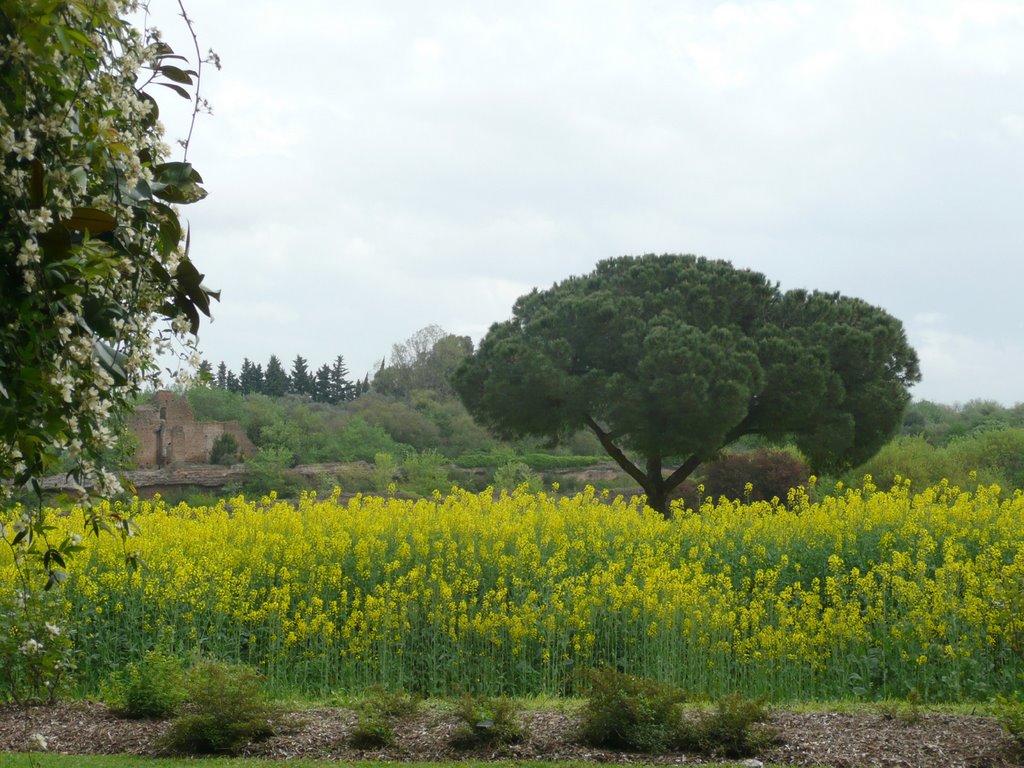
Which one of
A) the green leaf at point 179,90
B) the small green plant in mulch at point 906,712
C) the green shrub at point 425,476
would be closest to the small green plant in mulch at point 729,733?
the small green plant in mulch at point 906,712

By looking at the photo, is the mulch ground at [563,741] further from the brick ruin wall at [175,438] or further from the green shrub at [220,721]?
the brick ruin wall at [175,438]

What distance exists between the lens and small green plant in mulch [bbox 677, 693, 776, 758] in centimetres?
515

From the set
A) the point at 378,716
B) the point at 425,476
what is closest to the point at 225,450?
the point at 425,476

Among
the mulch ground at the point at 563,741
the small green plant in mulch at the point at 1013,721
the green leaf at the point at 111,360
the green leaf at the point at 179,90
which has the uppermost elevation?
the green leaf at the point at 179,90

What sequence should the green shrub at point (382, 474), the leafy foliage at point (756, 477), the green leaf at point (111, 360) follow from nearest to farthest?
the green leaf at point (111, 360)
the leafy foliage at point (756, 477)
the green shrub at point (382, 474)

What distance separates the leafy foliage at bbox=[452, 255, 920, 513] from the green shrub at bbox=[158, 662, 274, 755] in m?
10.7

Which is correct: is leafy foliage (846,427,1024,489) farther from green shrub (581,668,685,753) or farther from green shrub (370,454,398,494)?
green shrub (581,668,685,753)

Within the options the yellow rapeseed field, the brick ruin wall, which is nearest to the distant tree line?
the brick ruin wall

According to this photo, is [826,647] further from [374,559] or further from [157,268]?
[157,268]

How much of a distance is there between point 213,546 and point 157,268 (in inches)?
258

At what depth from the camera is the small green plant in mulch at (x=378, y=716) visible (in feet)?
17.3

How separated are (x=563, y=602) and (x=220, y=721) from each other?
310 cm

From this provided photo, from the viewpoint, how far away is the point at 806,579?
870cm

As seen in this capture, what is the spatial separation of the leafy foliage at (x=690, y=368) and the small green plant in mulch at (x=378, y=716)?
10360mm
